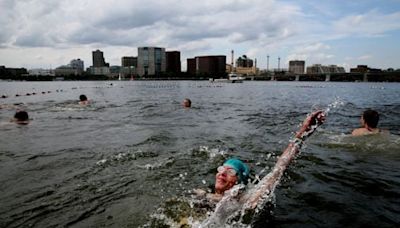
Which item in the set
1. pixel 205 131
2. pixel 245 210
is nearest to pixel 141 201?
pixel 245 210

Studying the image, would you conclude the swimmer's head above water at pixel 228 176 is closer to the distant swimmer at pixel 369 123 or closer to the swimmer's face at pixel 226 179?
the swimmer's face at pixel 226 179

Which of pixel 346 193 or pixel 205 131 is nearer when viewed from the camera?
pixel 346 193

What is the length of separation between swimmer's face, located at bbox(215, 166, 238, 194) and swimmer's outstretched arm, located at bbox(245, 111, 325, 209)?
43cm

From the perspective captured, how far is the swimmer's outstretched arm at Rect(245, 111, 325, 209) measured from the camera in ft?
18.6

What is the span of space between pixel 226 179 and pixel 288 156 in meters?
1.21

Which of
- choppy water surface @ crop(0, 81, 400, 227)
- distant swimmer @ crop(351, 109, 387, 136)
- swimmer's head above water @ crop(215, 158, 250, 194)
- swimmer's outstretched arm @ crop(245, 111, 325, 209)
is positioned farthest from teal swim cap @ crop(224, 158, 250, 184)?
distant swimmer @ crop(351, 109, 387, 136)

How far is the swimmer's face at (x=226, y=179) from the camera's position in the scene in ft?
21.2

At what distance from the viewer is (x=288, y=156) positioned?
19.5 feet

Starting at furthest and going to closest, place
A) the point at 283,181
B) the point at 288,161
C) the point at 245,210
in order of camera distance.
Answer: the point at 283,181 < the point at 245,210 < the point at 288,161

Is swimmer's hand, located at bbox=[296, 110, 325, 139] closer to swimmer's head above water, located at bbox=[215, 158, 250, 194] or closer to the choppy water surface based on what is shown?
swimmer's head above water, located at bbox=[215, 158, 250, 194]

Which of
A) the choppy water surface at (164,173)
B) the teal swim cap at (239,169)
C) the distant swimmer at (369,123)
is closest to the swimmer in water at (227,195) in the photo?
the teal swim cap at (239,169)

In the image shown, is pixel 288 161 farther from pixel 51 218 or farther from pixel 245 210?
pixel 51 218

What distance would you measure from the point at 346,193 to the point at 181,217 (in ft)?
12.9

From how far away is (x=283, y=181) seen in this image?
905 centimetres
